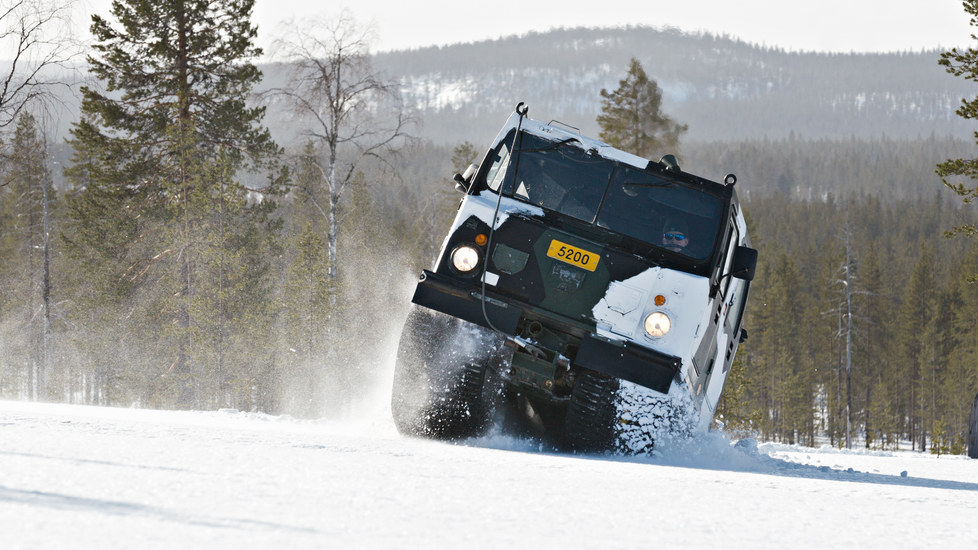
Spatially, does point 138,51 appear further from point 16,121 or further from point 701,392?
point 701,392

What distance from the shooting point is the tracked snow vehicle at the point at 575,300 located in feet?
20.0

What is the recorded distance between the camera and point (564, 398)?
647cm

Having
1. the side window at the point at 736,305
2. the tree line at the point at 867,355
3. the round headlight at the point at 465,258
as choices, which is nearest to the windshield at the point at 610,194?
the round headlight at the point at 465,258

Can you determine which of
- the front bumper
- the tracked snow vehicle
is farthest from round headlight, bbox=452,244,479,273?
the front bumper

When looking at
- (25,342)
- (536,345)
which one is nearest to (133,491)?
(536,345)

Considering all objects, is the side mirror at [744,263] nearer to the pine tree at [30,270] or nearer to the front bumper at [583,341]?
the front bumper at [583,341]

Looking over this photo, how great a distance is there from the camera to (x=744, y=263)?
6.73 metres

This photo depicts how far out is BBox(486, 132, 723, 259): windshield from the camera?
261 inches

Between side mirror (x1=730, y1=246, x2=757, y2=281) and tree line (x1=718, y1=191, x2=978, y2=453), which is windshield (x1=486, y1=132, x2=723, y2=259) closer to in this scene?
side mirror (x1=730, y1=246, x2=757, y2=281)

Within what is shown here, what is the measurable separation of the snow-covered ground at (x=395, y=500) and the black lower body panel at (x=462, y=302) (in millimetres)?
1067

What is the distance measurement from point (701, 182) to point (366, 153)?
15.7 m

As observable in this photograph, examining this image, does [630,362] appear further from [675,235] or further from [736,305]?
[736,305]

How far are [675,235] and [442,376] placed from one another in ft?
7.43

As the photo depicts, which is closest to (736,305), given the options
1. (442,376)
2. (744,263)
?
(744,263)
